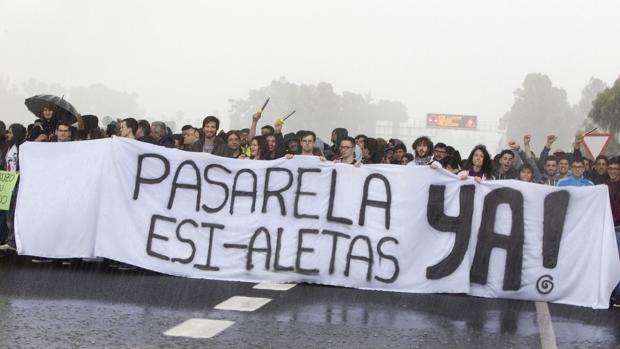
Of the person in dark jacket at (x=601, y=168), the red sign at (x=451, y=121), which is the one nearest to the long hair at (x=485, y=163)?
the person in dark jacket at (x=601, y=168)

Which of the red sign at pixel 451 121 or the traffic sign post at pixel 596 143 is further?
the red sign at pixel 451 121

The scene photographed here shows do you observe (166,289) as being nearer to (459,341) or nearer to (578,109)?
(459,341)

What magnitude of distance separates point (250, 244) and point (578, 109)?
537 ft

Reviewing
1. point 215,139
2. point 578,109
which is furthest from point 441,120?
point 215,139

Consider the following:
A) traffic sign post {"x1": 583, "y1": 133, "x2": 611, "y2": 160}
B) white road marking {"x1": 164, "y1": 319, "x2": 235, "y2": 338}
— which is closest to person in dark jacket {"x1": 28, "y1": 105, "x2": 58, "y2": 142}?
white road marking {"x1": 164, "y1": 319, "x2": 235, "y2": 338}

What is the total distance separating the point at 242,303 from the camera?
766 centimetres

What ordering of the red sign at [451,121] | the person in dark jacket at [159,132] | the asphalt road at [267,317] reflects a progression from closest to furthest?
1. the asphalt road at [267,317]
2. the person in dark jacket at [159,132]
3. the red sign at [451,121]

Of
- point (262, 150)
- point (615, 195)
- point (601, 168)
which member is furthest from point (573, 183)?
point (262, 150)

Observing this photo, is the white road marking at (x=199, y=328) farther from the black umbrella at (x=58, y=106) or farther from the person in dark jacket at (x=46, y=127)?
the black umbrella at (x=58, y=106)

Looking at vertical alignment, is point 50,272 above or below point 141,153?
below

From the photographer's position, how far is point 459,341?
648 cm

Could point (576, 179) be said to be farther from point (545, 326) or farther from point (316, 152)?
point (545, 326)

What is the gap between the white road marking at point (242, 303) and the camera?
24.3ft

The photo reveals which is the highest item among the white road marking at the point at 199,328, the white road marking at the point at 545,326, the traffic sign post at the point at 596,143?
the traffic sign post at the point at 596,143
